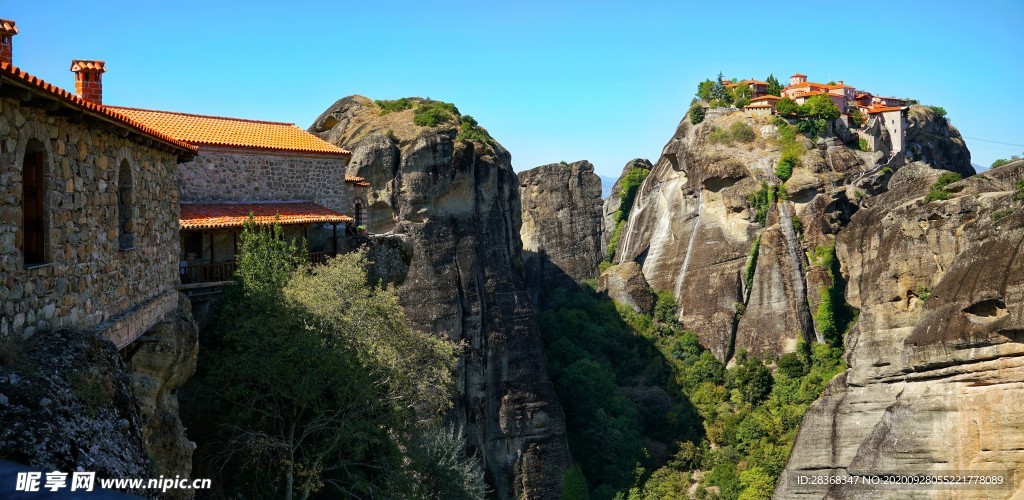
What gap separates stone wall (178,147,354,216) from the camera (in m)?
22.6

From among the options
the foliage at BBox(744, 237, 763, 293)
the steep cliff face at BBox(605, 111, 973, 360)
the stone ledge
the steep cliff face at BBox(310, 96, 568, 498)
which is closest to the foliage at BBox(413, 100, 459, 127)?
the steep cliff face at BBox(310, 96, 568, 498)

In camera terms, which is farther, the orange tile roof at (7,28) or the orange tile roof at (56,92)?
the orange tile roof at (7,28)

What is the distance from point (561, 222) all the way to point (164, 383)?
60.1 metres

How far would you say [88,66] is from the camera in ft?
53.5

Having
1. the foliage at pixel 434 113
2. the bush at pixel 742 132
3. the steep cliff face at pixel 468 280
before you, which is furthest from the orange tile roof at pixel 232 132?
the bush at pixel 742 132

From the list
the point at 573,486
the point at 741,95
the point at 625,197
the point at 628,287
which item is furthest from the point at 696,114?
the point at 573,486

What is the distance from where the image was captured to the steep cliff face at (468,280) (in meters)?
43.9

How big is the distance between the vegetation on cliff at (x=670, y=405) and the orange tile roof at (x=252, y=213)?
25894 mm

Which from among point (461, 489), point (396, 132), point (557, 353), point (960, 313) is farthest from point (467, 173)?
point (960, 313)

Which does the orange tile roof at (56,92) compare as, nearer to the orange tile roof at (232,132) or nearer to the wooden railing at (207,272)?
the wooden railing at (207,272)

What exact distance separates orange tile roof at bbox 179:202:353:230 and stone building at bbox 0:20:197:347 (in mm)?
5818

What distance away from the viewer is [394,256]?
26828 mm

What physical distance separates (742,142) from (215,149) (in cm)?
4097

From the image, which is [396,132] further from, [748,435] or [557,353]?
[748,435]
